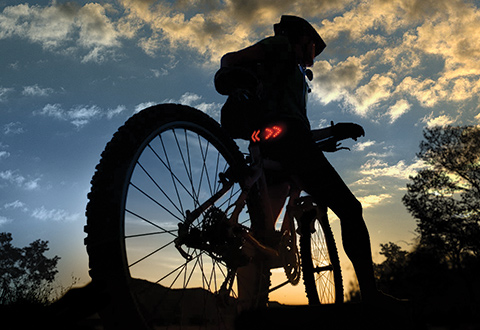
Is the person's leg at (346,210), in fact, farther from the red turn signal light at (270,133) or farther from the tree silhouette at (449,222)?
the tree silhouette at (449,222)

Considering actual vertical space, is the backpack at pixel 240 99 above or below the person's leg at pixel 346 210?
above

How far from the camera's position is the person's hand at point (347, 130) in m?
3.52

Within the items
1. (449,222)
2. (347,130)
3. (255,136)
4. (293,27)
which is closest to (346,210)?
(347,130)

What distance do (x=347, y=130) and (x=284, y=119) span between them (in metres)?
0.97

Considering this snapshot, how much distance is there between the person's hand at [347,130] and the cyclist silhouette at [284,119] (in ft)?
1.91

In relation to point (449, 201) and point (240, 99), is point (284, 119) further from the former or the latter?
point (449, 201)

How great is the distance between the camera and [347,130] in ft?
11.6

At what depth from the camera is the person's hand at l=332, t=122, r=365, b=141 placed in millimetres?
3521

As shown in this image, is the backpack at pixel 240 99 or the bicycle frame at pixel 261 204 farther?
the backpack at pixel 240 99

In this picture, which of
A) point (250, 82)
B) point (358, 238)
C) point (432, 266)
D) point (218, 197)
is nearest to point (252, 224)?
point (218, 197)

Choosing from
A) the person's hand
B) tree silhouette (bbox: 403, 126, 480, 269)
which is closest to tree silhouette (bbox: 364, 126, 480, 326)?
tree silhouette (bbox: 403, 126, 480, 269)

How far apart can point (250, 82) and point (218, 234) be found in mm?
1369

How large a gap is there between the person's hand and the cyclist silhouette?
23.0 inches

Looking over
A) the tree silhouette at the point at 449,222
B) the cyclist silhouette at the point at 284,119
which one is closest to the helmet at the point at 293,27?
the cyclist silhouette at the point at 284,119
